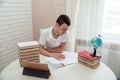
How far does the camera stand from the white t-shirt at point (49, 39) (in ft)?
5.87

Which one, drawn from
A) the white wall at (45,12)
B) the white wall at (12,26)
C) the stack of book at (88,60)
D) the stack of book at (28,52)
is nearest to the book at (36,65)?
the stack of book at (28,52)

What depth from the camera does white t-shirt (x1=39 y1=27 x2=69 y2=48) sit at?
1.79m

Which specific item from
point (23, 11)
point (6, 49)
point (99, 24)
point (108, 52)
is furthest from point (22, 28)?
point (108, 52)

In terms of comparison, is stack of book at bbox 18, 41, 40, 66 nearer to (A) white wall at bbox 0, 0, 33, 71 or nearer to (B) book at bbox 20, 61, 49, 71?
(B) book at bbox 20, 61, 49, 71

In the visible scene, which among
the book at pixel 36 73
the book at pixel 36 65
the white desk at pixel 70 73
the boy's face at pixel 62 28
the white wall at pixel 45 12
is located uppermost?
the white wall at pixel 45 12

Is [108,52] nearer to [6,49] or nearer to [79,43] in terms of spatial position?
[79,43]

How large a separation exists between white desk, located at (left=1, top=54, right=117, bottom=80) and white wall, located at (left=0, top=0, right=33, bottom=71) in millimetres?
667

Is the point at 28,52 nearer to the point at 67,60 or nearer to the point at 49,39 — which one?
the point at 67,60

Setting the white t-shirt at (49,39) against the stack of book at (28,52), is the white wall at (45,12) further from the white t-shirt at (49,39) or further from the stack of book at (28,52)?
the stack of book at (28,52)

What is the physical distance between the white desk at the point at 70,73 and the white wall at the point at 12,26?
67 centimetres

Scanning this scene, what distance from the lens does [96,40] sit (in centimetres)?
138

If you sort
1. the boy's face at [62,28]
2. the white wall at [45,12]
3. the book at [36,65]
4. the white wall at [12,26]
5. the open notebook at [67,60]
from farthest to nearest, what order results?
the white wall at [45,12] < the white wall at [12,26] < the boy's face at [62,28] < the open notebook at [67,60] < the book at [36,65]

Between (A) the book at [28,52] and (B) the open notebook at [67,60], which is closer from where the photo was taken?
(A) the book at [28,52]

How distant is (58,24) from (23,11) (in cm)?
86
